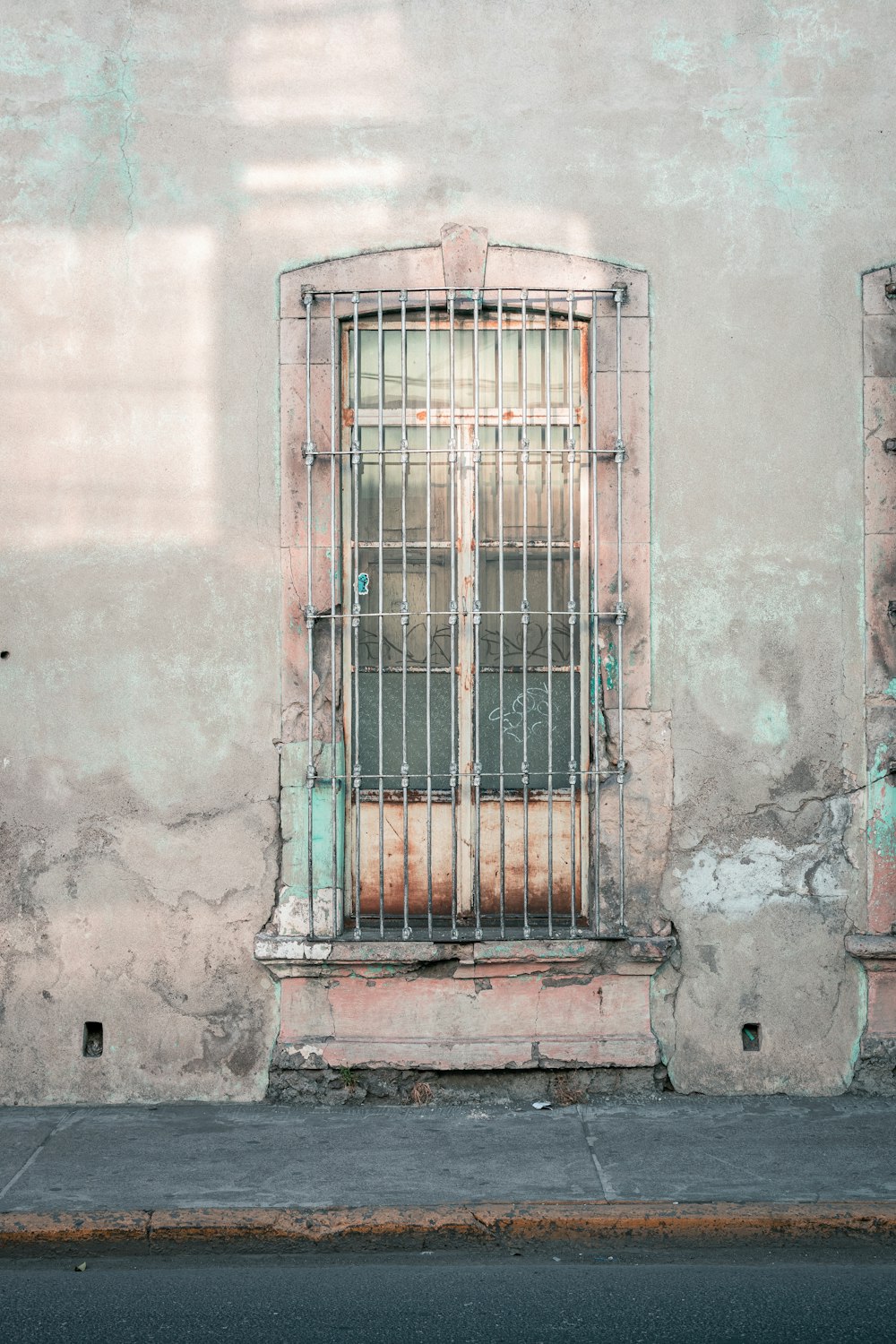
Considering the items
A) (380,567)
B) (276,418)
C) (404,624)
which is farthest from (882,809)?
(276,418)

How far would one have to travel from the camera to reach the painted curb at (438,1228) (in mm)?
4188

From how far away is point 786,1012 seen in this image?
213 inches

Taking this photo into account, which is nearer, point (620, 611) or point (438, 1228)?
point (438, 1228)

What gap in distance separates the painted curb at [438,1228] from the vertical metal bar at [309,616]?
1384 mm

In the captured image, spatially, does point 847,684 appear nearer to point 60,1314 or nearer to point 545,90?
point 545,90

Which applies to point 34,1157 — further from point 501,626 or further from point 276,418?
point 276,418

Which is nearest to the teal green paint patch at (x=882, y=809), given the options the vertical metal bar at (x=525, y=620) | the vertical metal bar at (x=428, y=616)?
the vertical metal bar at (x=525, y=620)

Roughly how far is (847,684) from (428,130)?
2891 mm

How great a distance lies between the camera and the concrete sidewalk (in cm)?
424

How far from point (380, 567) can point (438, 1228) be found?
2.59 metres

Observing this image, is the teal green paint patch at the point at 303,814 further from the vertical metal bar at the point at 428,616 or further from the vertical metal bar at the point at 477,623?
the vertical metal bar at the point at 477,623

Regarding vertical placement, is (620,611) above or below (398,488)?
below

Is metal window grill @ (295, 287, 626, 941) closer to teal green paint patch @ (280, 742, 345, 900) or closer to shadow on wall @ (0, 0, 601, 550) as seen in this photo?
teal green paint patch @ (280, 742, 345, 900)

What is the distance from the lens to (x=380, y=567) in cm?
551
